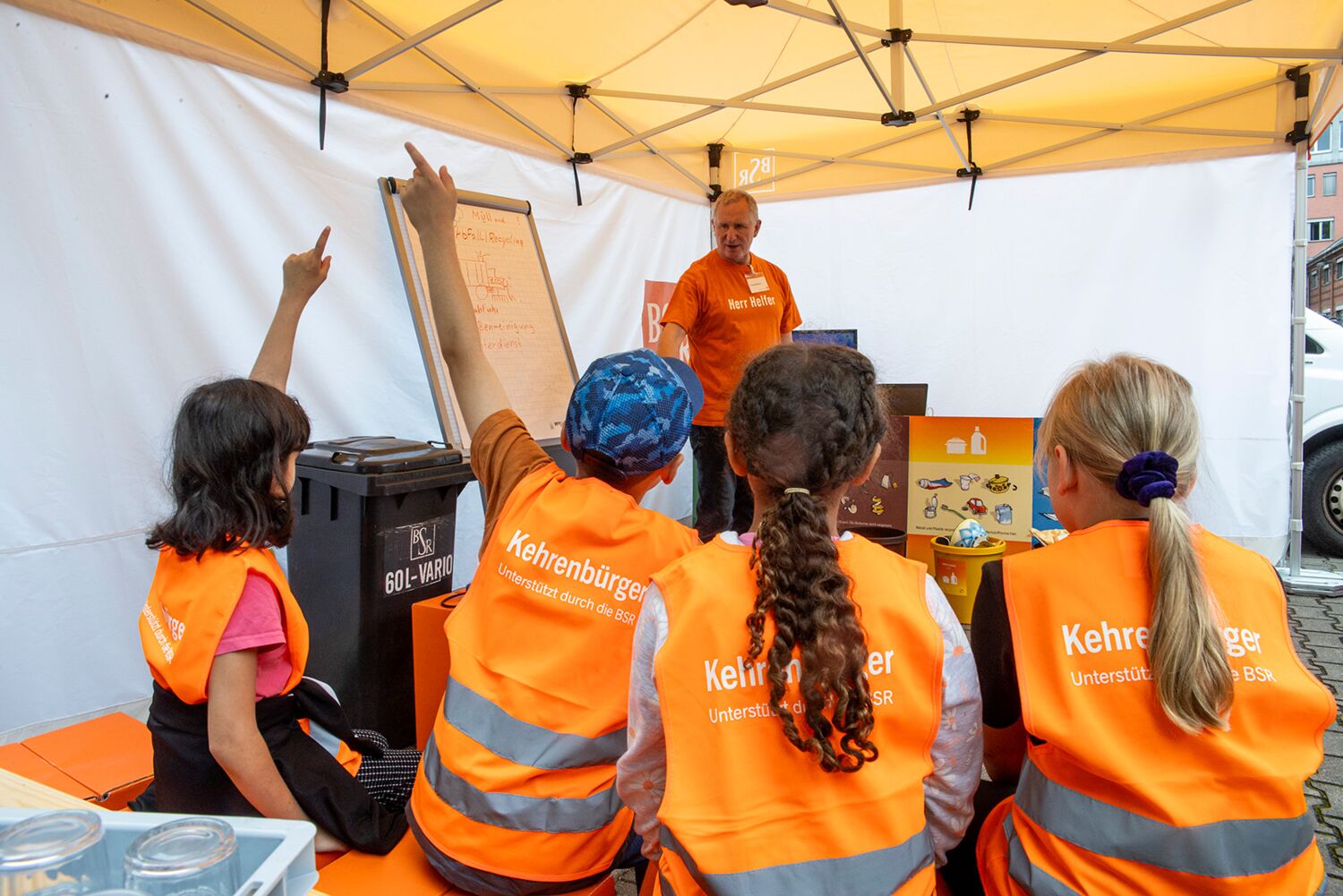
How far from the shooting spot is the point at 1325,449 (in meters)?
5.25

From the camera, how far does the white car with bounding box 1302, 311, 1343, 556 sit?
206 inches

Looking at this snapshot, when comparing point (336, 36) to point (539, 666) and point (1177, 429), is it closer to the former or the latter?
point (539, 666)

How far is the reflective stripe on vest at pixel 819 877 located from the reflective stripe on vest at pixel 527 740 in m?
0.28

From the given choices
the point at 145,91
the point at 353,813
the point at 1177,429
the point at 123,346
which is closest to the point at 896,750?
the point at 1177,429

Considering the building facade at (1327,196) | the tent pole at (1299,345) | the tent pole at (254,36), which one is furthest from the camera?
the building facade at (1327,196)

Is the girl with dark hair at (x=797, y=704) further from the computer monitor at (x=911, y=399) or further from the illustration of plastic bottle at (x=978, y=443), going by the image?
the computer monitor at (x=911, y=399)

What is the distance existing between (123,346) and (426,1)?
174cm

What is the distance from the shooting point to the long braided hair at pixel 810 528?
0.98 m

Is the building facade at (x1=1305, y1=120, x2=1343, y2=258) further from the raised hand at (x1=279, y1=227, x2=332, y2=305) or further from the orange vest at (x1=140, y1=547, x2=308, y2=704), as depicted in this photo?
the orange vest at (x1=140, y1=547, x2=308, y2=704)

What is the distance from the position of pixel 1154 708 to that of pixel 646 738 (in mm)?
653

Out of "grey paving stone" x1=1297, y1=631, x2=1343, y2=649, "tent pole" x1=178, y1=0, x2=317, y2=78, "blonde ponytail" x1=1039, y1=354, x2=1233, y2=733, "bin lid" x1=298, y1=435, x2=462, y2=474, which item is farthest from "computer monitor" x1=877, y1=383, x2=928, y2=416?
"blonde ponytail" x1=1039, y1=354, x2=1233, y2=733

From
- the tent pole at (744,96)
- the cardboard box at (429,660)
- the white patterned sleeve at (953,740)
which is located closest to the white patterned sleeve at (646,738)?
the white patterned sleeve at (953,740)

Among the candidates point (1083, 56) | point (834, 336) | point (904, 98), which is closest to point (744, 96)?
point (904, 98)

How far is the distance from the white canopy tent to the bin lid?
68 centimetres
